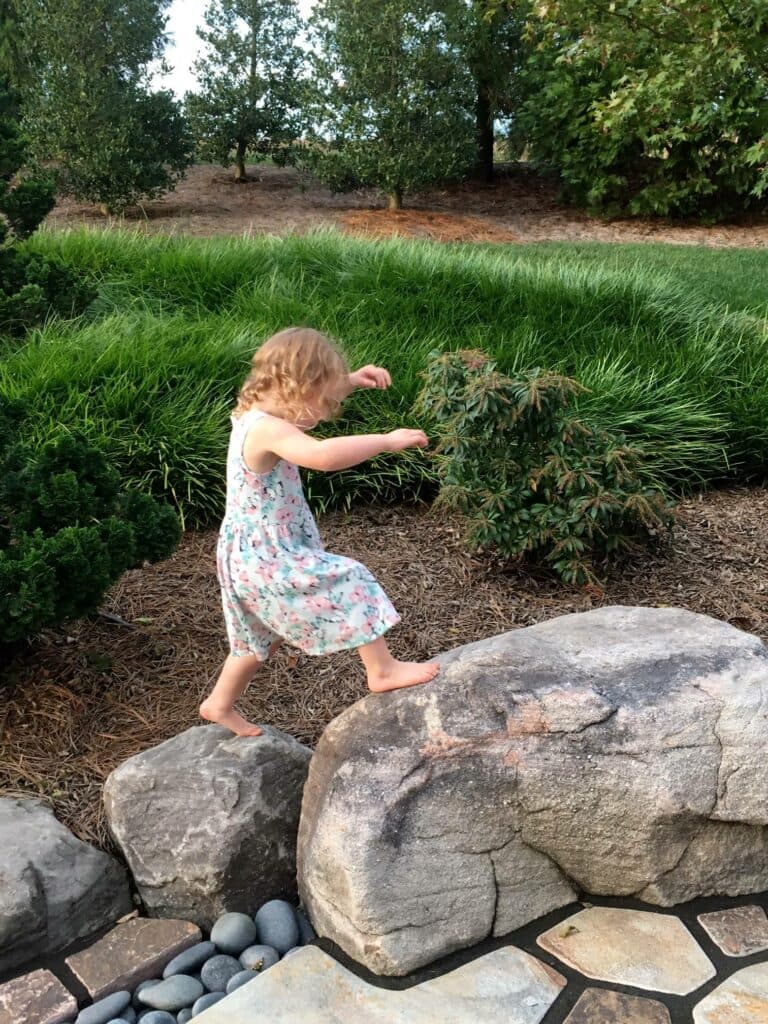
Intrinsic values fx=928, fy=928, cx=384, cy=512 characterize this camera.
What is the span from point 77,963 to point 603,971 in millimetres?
1280

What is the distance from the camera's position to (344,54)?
13219 millimetres

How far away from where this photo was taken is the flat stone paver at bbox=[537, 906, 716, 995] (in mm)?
2135

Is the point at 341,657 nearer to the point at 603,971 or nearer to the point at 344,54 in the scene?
the point at 603,971

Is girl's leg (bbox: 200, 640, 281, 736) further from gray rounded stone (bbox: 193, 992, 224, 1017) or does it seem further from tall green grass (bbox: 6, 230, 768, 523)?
tall green grass (bbox: 6, 230, 768, 523)

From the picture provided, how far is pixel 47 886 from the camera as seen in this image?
7.61 ft

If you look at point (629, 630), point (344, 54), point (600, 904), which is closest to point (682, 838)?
point (600, 904)

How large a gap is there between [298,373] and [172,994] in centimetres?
152

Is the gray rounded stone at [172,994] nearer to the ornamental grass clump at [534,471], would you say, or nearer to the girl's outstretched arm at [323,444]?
the girl's outstretched arm at [323,444]

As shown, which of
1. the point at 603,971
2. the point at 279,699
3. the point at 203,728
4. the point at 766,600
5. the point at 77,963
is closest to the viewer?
the point at 603,971

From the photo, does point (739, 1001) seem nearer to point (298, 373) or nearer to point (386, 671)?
point (386, 671)

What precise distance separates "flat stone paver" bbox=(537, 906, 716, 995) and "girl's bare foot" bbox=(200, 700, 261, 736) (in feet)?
3.17

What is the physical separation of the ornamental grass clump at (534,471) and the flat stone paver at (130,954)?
1.94 metres

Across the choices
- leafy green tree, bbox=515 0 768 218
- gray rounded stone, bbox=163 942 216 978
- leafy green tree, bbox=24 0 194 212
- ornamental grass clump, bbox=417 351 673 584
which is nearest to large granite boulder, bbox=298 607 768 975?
gray rounded stone, bbox=163 942 216 978

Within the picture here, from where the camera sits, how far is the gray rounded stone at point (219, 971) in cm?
225
